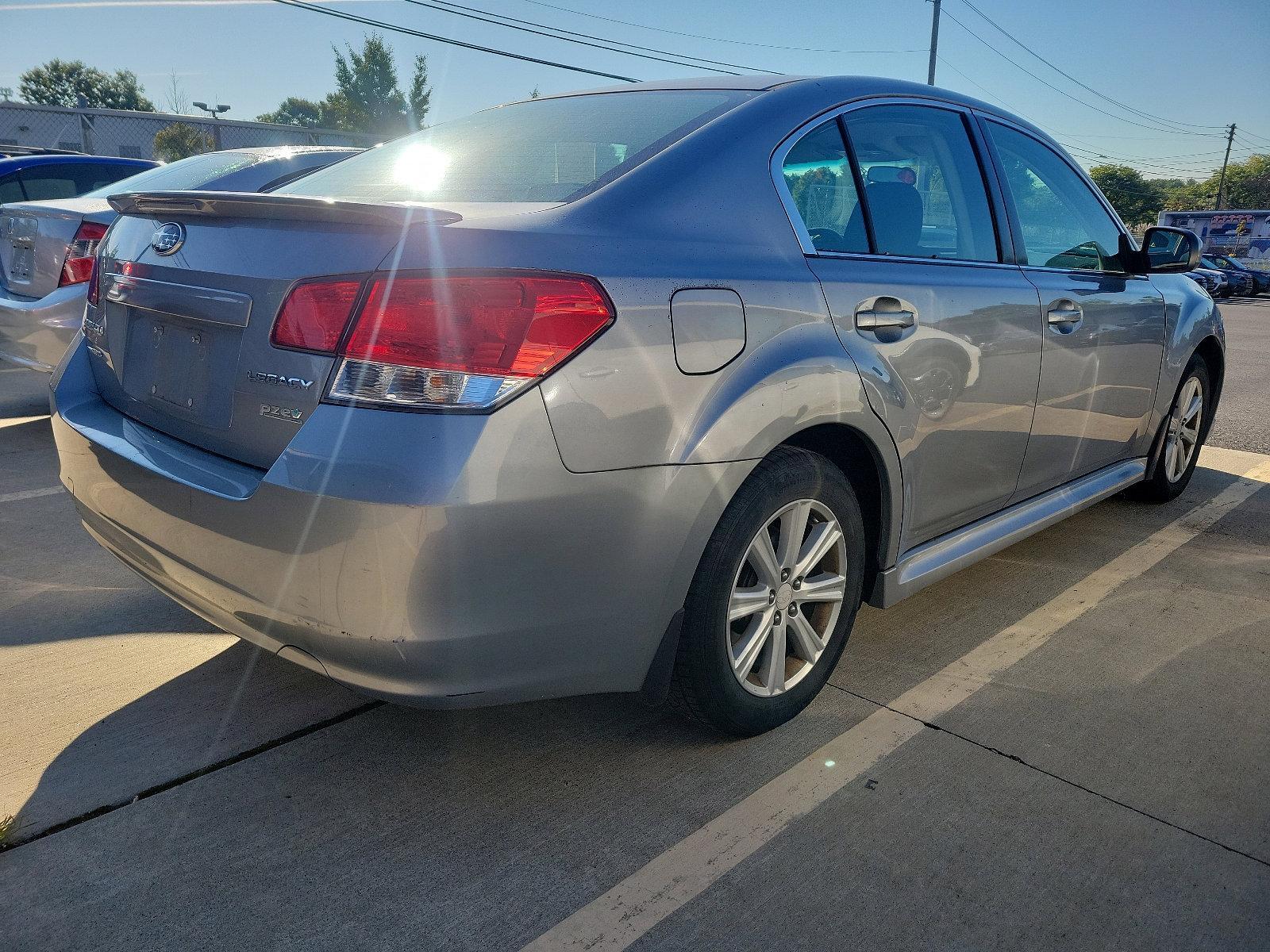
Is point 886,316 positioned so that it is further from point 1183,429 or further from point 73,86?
point 73,86

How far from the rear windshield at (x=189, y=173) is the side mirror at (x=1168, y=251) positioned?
4.73 metres

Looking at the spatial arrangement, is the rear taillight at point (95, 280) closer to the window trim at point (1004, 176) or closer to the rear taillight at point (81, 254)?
the window trim at point (1004, 176)

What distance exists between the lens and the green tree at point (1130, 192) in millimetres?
90000

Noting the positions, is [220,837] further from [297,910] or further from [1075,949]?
[1075,949]

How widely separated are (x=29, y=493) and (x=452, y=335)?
3.49 meters

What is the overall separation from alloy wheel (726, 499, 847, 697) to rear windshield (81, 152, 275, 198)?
450cm

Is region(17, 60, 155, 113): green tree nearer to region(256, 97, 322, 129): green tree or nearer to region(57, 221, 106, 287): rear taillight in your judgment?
region(256, 97, 322, 129): green tree

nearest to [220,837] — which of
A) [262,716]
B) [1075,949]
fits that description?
[262,716]

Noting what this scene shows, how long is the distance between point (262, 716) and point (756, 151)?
6.17 feet

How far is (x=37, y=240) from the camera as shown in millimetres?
5328

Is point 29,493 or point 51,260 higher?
point 51,260

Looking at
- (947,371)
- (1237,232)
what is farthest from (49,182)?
(1237,232)

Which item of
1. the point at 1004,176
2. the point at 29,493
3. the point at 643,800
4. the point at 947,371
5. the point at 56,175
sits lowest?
the point at 643,800

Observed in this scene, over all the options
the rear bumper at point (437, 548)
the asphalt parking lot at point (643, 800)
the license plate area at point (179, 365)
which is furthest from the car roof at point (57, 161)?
the rear bumper at point (437, 548)
